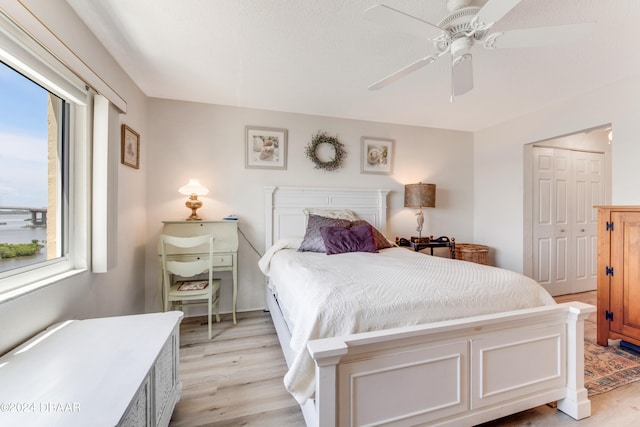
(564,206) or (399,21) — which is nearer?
(399,21)

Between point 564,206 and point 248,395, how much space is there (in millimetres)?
4325

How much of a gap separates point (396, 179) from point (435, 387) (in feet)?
8.97

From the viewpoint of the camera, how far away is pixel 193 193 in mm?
2760

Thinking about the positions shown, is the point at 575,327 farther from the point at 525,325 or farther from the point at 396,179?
the point at 396,179

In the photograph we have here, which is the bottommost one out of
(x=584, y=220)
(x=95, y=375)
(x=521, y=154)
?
(x=95, y=375)

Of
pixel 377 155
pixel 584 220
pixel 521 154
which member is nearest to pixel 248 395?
pixel 377 155

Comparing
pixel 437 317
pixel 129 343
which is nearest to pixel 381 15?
pixel 437 317

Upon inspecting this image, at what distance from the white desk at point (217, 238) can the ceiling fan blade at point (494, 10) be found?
8.02 feet

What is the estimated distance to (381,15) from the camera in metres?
1.20

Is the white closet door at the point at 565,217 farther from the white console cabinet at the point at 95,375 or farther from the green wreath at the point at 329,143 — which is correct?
the white console cabinet at the point at 95,375

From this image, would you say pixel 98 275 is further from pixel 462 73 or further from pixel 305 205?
pixel 462 73

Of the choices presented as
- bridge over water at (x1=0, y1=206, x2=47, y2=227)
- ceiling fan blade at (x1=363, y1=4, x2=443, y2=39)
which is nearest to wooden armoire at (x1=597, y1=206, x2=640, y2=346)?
ceiling fan blade at (x1=363, y1=4, x2=443, y2=39)

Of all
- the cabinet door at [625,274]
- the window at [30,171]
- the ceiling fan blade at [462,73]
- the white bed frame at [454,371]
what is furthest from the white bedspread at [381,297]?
the window at [30,171]

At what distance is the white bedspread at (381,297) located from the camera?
3.90ft
